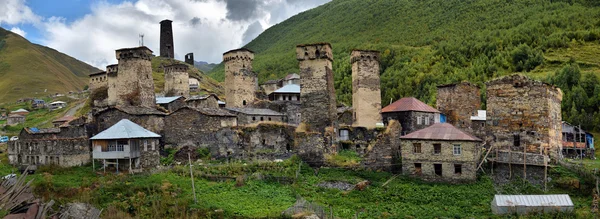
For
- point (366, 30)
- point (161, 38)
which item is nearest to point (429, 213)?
point (161, 38)

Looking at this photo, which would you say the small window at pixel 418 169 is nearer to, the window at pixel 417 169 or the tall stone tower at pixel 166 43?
the window at pixel 417 169

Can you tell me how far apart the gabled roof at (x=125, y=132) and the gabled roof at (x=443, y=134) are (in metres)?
15.6

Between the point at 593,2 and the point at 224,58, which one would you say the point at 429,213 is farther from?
the point at 593,2

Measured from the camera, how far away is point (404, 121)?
108ft

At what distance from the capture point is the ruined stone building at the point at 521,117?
2584 cm

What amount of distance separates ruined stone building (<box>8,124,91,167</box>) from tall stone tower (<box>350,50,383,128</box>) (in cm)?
1804

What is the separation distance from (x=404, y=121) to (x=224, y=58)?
19.4m

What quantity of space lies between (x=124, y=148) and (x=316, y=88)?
479 inches

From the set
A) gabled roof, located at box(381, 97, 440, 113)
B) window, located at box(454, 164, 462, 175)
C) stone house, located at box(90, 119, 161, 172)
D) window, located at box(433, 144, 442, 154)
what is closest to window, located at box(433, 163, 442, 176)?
window, located at box(433, 144, 442, 154)

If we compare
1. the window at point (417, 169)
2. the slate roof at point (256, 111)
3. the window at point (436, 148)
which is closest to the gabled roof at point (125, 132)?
the slate roof at point (256, 111)

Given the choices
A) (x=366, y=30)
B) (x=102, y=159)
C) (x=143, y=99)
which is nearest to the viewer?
(x=102, y=159)

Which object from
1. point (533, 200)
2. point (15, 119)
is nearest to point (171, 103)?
point (533, 200)

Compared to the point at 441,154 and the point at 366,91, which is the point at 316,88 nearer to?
the point at 366,91

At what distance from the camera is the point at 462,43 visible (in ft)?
239
